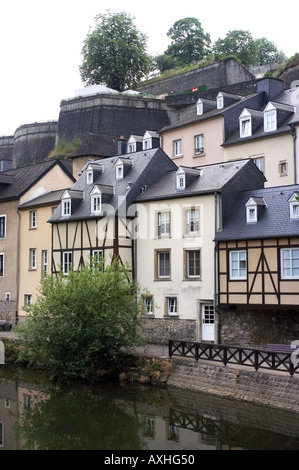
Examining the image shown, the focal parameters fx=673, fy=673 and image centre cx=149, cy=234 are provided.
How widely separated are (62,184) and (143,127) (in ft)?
49.1

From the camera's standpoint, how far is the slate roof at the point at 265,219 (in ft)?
81.9

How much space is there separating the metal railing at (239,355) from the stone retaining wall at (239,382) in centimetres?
24

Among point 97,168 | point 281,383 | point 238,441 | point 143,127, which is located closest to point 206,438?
point 238,441

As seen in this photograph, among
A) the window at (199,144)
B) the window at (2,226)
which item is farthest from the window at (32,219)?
the window at (199,144)

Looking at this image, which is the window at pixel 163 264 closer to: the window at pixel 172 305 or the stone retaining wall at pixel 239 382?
the window at pixel 172 305

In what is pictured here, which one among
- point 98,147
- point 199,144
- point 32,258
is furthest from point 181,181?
point 98,147

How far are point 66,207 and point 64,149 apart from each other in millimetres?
22217

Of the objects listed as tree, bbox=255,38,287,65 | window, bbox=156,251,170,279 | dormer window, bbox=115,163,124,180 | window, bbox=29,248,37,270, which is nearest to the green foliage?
window, bbox=29,248,37,270

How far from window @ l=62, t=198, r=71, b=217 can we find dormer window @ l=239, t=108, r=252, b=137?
977 cm

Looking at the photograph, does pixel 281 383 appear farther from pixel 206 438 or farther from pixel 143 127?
pixel 143 127

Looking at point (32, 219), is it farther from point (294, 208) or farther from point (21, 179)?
point (294, 208)

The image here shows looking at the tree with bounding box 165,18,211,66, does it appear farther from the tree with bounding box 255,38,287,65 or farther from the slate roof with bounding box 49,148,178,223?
the slate roof with bounding box 49,148,178,223

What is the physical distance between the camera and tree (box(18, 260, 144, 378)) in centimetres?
2498

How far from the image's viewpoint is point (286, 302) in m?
24.6
